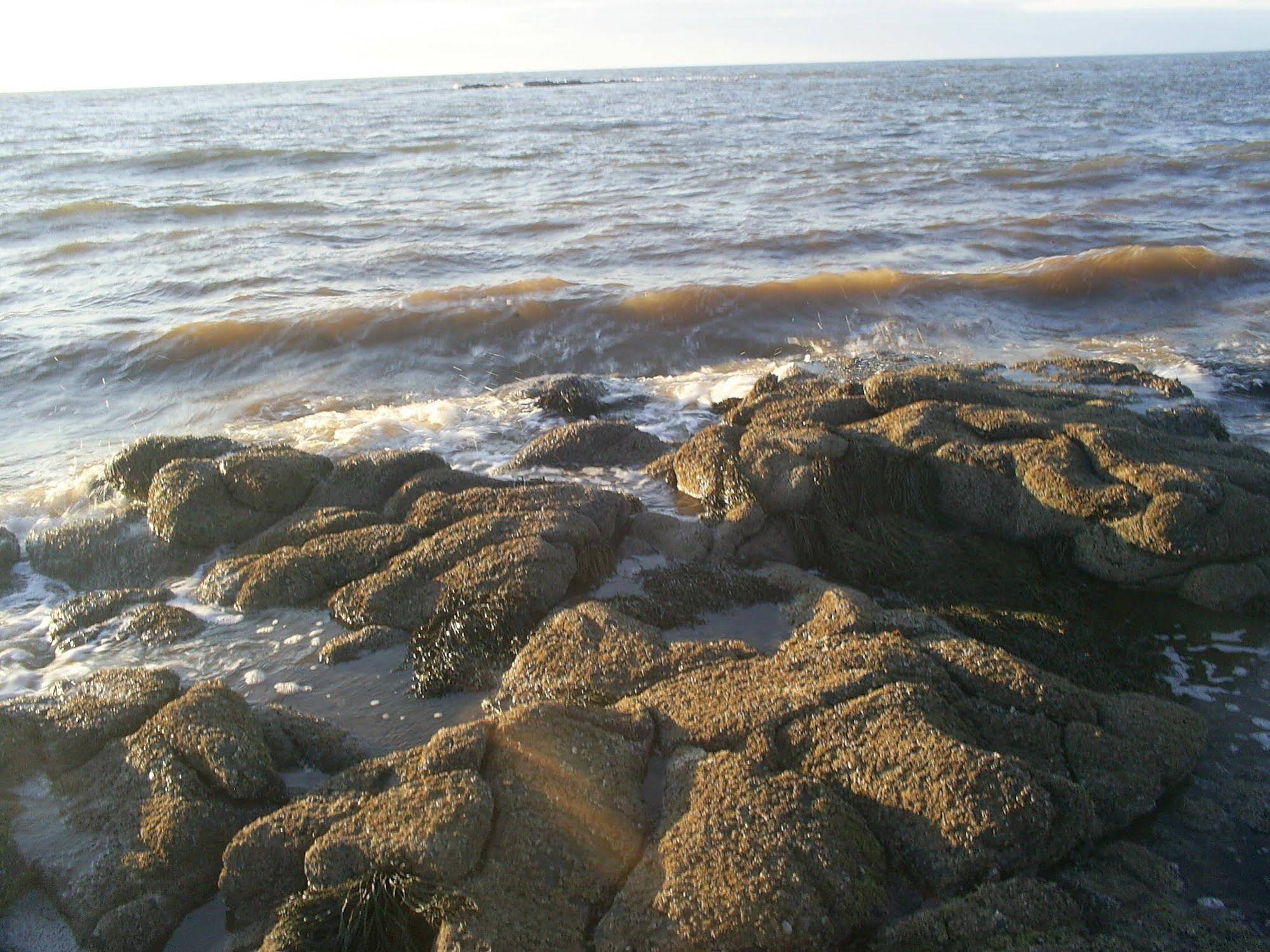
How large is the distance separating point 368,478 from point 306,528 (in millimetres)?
643

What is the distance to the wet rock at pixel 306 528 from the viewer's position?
5.59m

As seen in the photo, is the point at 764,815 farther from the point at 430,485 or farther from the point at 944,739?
the point at 430,485

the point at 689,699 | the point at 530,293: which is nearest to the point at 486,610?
the point at 689,699

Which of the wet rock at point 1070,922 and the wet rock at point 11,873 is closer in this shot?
the wet rock at point 1070,922

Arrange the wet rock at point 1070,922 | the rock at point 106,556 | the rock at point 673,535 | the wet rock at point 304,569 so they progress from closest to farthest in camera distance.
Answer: the wet rock at point 1070,922
the wet rock at point 304,569
the rock at point 673,535
the rock at point 106,556

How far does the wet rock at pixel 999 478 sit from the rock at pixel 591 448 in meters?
Result: 0.52

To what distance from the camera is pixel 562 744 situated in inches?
133

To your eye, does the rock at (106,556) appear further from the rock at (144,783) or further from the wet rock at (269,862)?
the wet rock at (269,862)

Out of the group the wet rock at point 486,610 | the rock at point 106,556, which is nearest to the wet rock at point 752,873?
the wet rock at point 486,610

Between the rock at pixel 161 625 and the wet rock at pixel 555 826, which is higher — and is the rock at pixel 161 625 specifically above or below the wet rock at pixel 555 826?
below

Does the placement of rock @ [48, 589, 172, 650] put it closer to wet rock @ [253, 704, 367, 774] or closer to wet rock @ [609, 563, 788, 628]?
wet rock @ [253, 704, 367, 774]

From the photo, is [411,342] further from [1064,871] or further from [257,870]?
[1064,871]

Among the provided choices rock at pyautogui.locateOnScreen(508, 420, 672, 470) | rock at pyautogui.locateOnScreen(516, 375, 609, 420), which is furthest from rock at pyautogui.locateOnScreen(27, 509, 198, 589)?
rock at pyautogui.locateOnScreen(516, 375, 609, 420)

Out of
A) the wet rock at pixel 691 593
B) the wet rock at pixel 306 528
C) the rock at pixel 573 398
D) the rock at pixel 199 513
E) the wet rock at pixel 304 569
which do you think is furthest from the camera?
the rock at pixel 573 398
